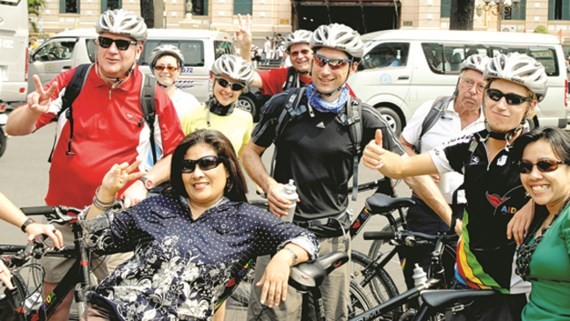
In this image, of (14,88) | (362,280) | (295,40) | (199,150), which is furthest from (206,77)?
(199,150)

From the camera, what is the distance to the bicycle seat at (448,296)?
10.8ft

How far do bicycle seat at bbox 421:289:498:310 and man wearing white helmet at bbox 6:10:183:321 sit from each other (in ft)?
5.39

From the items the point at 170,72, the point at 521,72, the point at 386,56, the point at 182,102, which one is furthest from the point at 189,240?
the point at 386,56

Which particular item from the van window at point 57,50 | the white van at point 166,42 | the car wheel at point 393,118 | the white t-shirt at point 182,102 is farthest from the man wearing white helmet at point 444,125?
the van window at point 57,50

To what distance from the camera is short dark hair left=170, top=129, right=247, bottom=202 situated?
138 inches

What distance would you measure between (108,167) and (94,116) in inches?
11.0

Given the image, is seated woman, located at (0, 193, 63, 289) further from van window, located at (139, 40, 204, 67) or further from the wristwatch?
van window, located at (139, 40, 204, 67)

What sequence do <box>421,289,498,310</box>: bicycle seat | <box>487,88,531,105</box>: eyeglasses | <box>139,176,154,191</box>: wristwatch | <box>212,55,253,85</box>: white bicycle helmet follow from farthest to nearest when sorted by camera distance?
<box>212,55,253,85</box>: white bicycle helmet < <box>139,176,154,191</box>: wristwatch < <box>487,88,531,105</box>: eyeglasses < <box>421,289,498,310</box>: bicycle seat

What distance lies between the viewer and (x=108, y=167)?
14.0 feet

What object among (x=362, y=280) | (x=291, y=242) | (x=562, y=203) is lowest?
(x=362, y=280)

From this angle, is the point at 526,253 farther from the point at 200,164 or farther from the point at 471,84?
the point at 471,84

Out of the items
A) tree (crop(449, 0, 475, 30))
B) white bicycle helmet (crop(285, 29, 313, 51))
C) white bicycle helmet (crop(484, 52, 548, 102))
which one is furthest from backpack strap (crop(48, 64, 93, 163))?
tree (crop(449, 0, 475, 30))

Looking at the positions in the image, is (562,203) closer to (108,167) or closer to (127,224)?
(127,224)

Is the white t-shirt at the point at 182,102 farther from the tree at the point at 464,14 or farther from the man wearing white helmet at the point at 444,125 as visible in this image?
the tree at the point at 464,14
